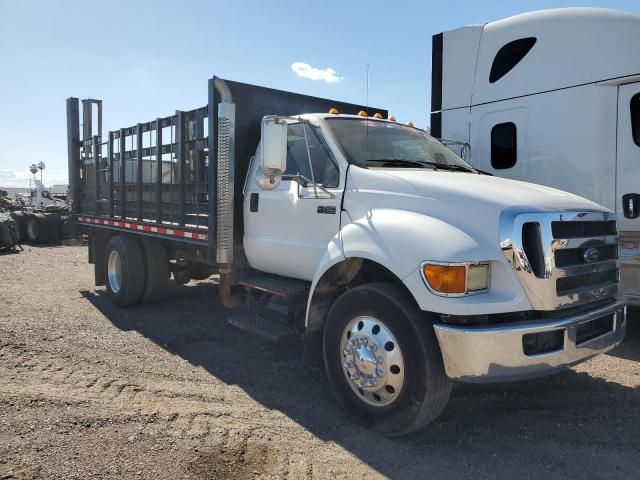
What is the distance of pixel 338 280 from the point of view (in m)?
4.09

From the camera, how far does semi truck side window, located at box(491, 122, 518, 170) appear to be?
6.32m

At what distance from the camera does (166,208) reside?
250 inches

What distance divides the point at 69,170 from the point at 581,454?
8.00 metres

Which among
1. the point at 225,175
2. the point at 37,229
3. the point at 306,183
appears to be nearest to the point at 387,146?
the point at 306,183

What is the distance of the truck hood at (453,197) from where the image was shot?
3318mm

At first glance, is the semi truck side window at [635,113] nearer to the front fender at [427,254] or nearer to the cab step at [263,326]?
the front fender at [427,254]

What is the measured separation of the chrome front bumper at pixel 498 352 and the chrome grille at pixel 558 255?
0.54ft

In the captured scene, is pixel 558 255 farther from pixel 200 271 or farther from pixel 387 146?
pixel 200 271

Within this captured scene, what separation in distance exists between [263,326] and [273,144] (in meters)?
1.72

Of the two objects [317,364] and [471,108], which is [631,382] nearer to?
[317,364]

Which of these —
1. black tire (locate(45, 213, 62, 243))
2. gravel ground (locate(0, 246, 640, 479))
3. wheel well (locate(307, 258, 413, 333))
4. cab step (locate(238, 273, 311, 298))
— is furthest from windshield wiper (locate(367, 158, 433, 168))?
black tire (locate(45, 213, 62, 243))

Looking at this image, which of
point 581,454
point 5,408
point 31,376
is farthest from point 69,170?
point 581,454

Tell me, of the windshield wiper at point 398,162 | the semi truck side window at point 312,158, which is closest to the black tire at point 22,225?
the semi truck side window at point 312,158

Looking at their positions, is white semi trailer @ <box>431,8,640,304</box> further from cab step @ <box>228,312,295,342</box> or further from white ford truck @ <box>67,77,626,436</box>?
cab step @ <box>228,312,295,342</box>
